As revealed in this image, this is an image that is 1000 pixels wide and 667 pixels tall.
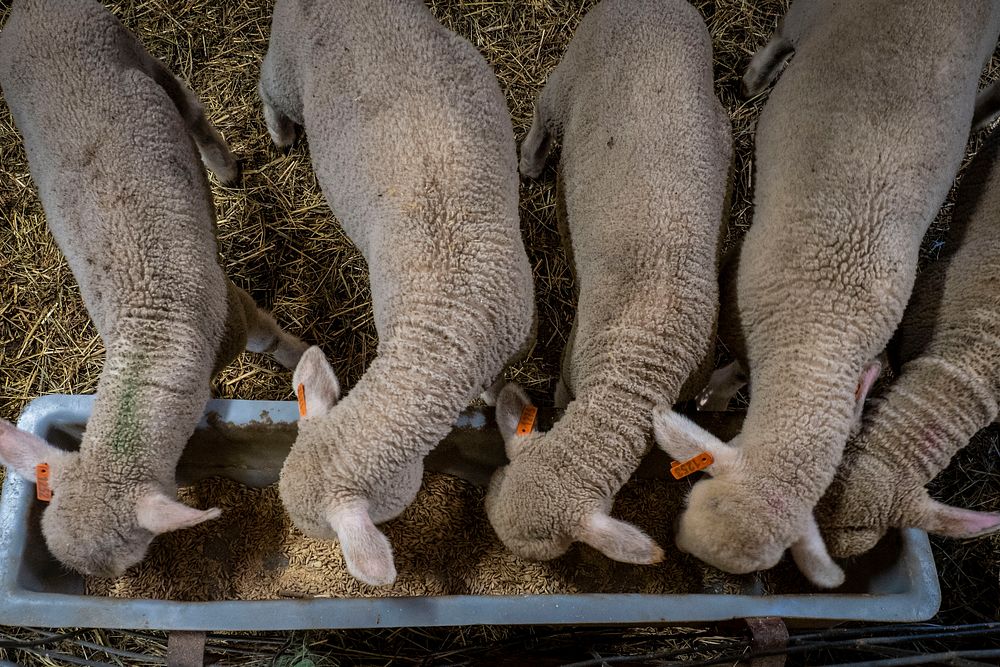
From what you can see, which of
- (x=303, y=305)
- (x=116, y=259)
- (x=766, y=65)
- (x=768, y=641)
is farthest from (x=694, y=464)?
(x=766, y=65)

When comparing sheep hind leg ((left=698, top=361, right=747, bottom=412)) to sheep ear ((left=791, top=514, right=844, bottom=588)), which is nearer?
sheep ear ((left=791, top=514, right=844, bottom=588))

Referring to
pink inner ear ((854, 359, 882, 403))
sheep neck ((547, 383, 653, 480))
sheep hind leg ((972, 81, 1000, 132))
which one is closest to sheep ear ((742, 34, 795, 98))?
sheep hind leg ((972, 81, 1000, 132))

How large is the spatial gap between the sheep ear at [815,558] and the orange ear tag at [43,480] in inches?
107

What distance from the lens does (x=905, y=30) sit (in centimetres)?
258

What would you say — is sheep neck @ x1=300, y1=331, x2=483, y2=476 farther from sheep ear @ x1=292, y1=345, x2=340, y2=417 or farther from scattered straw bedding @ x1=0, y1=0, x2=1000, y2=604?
scattered straw bedding @ x1=0, y1=0, x2=1000, y2=604

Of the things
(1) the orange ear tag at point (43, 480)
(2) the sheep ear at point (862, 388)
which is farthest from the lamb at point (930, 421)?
(1) the orange ear tag at point (43, 480)

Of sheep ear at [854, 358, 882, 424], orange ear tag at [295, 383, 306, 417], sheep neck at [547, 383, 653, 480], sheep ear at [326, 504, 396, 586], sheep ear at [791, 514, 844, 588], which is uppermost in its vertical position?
sheep ear at [854, 358, 882, 424]

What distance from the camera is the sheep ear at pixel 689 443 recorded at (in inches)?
91.7

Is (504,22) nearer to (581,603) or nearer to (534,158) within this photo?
(534,158)

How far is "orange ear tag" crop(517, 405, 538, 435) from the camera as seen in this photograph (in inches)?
102

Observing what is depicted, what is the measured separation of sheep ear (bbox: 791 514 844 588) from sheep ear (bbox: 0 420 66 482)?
2.74m

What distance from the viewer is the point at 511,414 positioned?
2.60 metres

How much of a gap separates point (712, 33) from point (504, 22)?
→ 1242 millimetres

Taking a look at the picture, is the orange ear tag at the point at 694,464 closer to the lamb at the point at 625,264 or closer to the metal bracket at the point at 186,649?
the lamb at the point at 625,264
